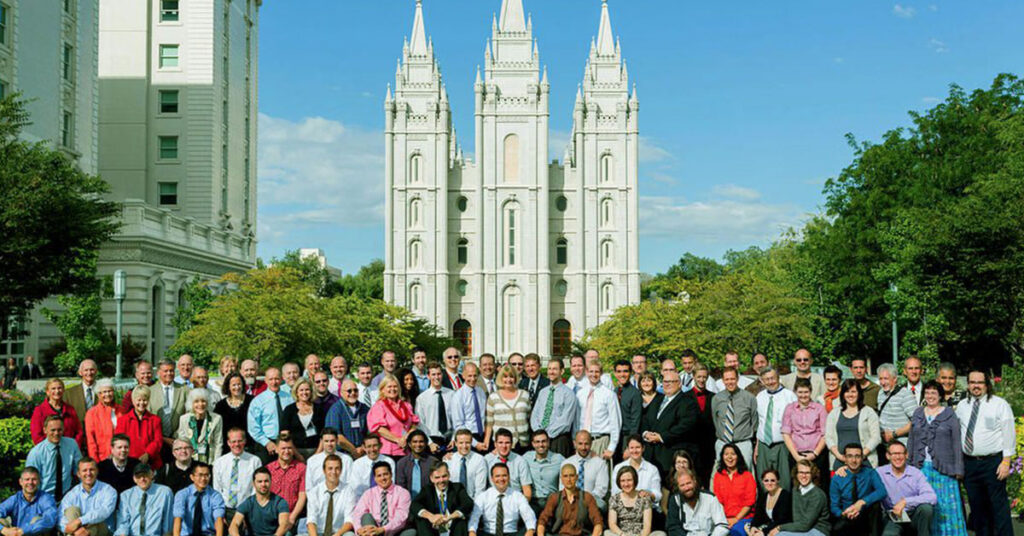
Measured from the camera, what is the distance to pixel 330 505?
10.5 metres

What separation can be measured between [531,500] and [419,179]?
56880mm

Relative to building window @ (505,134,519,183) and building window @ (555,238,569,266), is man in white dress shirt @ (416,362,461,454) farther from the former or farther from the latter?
building window @ (555,238,569,266)

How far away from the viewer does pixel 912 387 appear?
11594 millimetres

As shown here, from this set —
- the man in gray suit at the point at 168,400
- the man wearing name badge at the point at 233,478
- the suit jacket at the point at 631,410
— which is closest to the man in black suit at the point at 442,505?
the man wearing name badge at the point at 233,478

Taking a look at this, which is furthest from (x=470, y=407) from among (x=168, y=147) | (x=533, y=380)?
(x=168, y=147)

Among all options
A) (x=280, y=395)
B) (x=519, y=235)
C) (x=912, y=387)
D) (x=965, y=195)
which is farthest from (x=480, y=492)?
(x=519, y=235)

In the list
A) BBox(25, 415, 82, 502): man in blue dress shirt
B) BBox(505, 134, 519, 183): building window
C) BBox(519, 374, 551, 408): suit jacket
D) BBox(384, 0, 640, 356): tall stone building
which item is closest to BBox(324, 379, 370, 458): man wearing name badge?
BBox(519, 374, 551, 408): suit jacket

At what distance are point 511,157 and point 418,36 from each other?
11255 mm

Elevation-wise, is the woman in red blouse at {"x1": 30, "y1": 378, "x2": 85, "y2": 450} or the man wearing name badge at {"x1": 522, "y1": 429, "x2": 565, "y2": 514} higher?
the woman in red blouse at {"x1": 30, "y1": 378, "x2": 85, "y2": 450}

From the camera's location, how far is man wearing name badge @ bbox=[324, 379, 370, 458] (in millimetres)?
11367

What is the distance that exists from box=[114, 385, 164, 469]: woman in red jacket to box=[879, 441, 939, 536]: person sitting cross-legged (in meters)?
8.03

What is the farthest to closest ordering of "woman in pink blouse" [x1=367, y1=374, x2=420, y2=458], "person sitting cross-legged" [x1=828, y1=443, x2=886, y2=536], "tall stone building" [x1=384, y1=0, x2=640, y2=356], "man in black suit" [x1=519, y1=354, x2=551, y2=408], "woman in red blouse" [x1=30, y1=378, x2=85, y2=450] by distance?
"tall stone building" [x1=384, y1=0, x2=640, y2=356]
"man in black suit" [x1=519, y1=354, x2=551, y2=408]
"woman in pink blouse" [x1=367, y1=374, x2=420, y2=458]
"woman in red blouse" [x1=30, y1=378, x2=85, y2=450]
"person sitting cross-legged" [x1=828, y1=443, x2=886, y2=536]

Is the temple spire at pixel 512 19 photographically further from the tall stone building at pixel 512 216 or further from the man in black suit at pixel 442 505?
the man in black suit at pixel 442 505

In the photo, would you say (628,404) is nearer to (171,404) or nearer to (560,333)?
(171,404)
